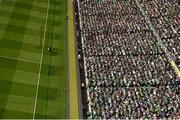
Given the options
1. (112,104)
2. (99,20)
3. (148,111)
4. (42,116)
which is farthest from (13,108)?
(99,20)

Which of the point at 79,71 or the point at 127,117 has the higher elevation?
the point at 79,71

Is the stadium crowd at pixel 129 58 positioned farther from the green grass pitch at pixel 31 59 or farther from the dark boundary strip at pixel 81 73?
the green grass pitch at pixel 31 59

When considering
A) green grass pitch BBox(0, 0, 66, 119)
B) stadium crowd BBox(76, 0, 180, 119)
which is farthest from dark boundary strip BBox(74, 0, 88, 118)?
green grass pitch BBox(0, 0, 66, 119)

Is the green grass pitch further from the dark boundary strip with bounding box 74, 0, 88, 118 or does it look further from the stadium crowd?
the stadium crowd

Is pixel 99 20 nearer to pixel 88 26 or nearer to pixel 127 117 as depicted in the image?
pixel 88 26

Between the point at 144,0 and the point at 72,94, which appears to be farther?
the point at 144,0

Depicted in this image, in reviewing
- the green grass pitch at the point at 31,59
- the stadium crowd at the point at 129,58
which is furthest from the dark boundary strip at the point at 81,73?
the green grass pitch at the point at 31,59
